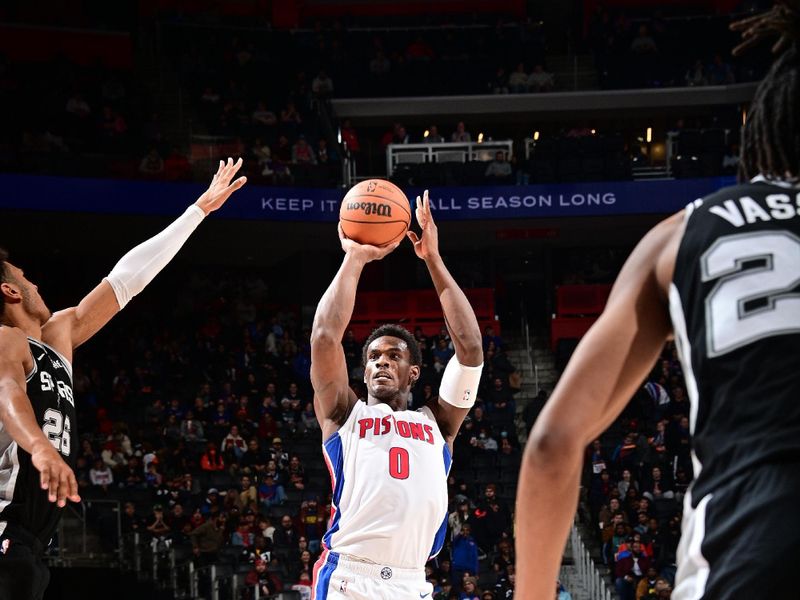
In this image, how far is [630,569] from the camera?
12758 mm

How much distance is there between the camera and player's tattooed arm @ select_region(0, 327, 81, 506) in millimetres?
3445

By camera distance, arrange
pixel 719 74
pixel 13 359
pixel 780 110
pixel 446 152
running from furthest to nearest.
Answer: pixel 719 74 < pixel 446 152 < pixel 13 359 < pixel 780 110

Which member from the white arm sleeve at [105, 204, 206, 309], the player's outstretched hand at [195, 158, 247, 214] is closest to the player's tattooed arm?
the white arm sleeve at [105, 204, 206, 309]

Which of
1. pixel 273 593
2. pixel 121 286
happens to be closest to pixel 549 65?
pixel 273 593

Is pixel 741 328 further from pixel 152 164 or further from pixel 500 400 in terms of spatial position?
pixel 152 164

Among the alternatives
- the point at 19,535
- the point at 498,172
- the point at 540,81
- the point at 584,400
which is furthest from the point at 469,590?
the point at 540,81

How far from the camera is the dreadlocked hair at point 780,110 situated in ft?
5.99

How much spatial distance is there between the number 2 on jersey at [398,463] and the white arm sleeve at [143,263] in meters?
1.33

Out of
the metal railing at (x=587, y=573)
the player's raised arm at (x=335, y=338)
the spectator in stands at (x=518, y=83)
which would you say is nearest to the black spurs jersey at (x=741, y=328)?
the player's raised arm at (x=335, y=338)

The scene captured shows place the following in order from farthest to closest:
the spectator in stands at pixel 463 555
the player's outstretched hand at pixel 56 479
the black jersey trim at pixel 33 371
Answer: the spectator in stands at pixel 463 555
the black jersey trim at pixel 33 371
the player's outstretched hand at pixel 56 479

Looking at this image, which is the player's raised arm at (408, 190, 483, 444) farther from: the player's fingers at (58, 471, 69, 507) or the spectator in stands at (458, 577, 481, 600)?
the spectator in stands at (458, 577, 481, 600)

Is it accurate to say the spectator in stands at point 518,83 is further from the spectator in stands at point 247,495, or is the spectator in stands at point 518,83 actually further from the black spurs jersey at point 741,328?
the black spurs jersey at point 741,328

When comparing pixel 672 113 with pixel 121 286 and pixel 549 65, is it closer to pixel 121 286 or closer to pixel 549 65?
pixel 549 65

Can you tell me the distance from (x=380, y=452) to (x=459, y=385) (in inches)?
22.1
